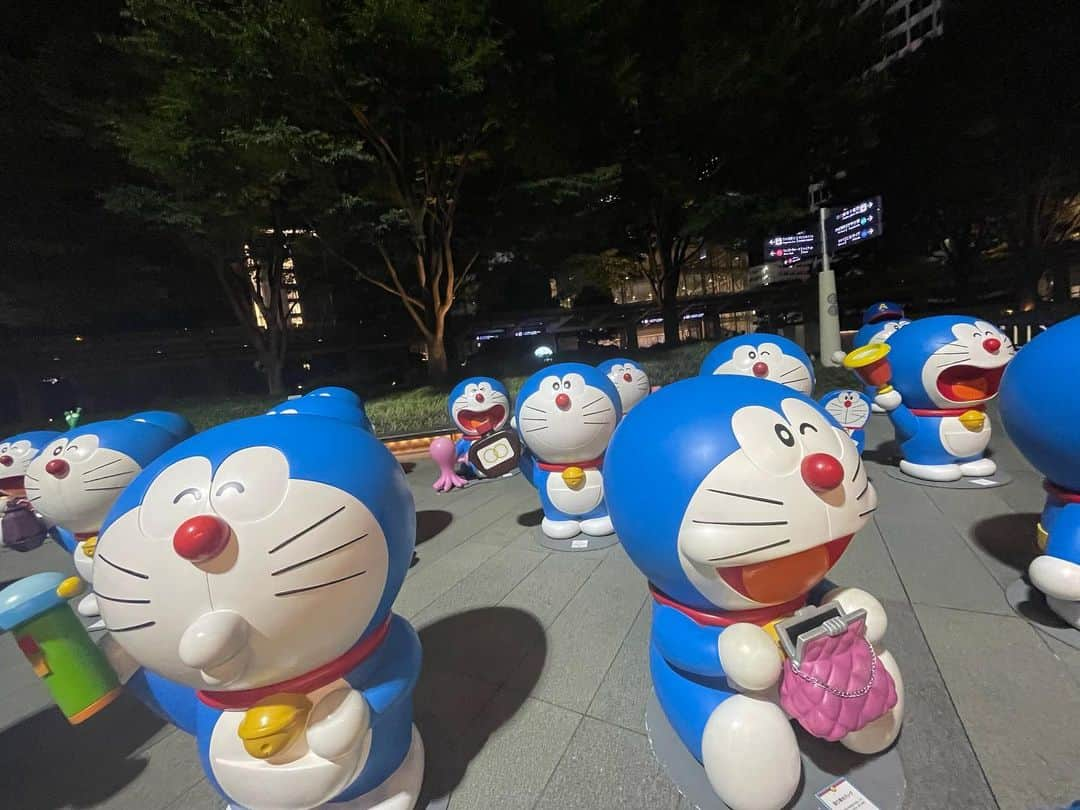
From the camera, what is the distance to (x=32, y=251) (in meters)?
11.2

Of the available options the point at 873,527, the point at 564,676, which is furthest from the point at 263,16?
the point at 873,527

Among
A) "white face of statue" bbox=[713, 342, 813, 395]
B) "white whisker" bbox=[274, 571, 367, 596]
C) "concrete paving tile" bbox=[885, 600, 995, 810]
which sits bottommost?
"concrete paving tile" bbox=[885, 600, 995, 810]

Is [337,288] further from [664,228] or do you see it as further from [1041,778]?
[1041,778]

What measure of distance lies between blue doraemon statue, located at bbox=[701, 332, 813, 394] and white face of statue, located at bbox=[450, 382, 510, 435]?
9.68 feet

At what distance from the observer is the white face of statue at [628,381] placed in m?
6.73

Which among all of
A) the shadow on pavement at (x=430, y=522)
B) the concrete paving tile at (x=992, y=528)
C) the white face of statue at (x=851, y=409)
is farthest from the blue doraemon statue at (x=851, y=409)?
the shadow on pavement at (x=430, y=522)

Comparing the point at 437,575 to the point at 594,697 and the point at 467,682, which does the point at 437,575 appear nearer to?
the point at 467,682

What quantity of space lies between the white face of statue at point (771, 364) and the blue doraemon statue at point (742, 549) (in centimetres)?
318

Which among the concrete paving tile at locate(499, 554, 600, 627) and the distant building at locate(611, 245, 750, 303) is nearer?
the concrete paving tile at locate(499, 554, 600, 627)

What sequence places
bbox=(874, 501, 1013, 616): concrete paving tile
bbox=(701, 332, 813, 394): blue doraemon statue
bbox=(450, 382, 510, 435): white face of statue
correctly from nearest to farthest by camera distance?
bbox=(874, 501, 1013, 616): concrete paving tile
bbox=(701, 332, 813, 394): blue doraemon statue
bbox=(450, 382, 510, 435): white face of statue

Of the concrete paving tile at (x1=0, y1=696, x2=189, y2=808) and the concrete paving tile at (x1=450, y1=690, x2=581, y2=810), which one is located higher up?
the concrete paving tile at (x1=0, y1=696, x2=189, y2=808)

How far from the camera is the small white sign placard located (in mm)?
1910

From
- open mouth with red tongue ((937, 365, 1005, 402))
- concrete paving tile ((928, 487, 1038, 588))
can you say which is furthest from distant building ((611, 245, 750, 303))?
concrete paving tile ((928, 487, 1038, 588))

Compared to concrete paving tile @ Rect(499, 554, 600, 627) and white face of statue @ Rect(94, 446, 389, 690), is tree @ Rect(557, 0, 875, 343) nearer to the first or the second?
concrete paving tile @ Rect(499, 554, 600, 627)
